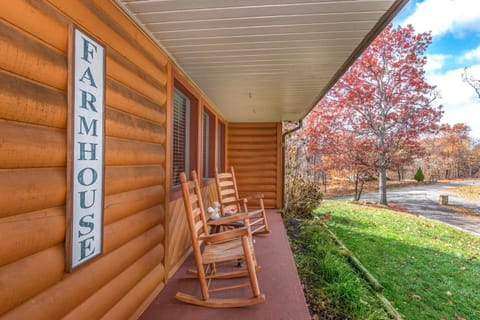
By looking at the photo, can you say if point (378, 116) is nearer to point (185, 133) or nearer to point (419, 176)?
point (419, 176)

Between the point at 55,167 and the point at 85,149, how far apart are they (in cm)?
17

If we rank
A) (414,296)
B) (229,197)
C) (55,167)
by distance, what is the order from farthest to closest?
(229,197) → (414,296) → (55,167)

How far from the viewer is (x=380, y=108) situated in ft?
28.8

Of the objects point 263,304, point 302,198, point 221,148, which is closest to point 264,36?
point 263,304

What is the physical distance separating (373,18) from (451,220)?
818 cm

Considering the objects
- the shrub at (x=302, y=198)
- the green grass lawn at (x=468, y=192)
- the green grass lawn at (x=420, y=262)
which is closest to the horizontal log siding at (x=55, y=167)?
the green grass lawn at (x=420, y=262)

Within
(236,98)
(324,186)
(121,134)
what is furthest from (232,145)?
(324,186)

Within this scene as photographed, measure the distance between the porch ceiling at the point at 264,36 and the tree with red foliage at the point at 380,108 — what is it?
248 inches

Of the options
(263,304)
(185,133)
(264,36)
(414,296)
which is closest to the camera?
(264,36)

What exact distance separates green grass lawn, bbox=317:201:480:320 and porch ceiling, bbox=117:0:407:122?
2.84 m

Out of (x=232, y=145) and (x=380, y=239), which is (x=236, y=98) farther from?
(x=380, y=239)

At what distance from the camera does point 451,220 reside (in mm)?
7285

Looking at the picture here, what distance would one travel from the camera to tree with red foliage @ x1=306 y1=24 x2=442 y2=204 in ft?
27.0

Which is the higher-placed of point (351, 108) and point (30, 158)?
point (351, 108)
